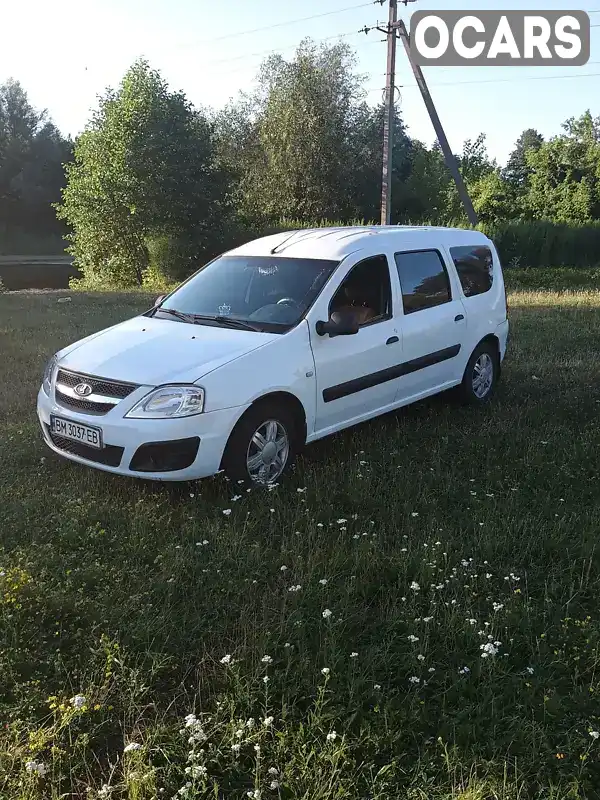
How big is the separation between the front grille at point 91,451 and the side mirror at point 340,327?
1701 mm

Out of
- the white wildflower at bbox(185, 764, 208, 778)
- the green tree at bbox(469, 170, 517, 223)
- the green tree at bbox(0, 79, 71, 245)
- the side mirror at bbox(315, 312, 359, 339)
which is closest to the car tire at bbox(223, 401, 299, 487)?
the side mirror at bbox(315, 312, 359, 339)

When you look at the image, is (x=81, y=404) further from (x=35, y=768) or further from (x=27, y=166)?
(x=27, y=166)

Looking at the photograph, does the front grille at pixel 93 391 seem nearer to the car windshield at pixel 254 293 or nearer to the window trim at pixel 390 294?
the car windshield at pixel 254 293

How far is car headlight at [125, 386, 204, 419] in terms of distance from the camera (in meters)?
4.45

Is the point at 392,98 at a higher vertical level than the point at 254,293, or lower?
higher

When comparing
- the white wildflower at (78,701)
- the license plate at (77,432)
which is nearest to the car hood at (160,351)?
the license plate at (77,432)

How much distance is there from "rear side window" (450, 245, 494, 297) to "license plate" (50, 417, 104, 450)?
3.97 meters

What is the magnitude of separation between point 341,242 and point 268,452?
6.63ft

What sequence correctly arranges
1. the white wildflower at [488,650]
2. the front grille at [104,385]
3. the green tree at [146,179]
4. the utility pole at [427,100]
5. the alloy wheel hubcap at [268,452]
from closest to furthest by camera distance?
the white wildflower at [488,650], the front grille at [104,385], the alloy wheel hubcap at [268,452], the utility pole at [427,100], the green tree at [146,179]

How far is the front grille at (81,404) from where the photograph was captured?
456 centimetres

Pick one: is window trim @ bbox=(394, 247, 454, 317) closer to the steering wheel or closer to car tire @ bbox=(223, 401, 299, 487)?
the steering wheel

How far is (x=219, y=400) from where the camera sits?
14.8 feet

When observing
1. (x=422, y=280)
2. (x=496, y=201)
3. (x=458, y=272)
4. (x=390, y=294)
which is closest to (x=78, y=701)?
(x=390, y=294)

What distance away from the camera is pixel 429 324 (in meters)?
6.27
